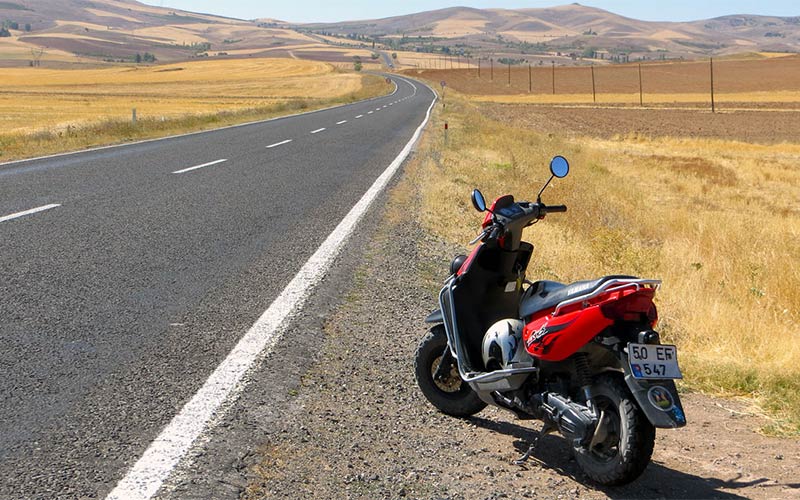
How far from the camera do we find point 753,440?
12.7 ft

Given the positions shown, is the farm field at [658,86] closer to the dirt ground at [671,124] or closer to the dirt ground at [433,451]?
the dirt ground at [671,124]

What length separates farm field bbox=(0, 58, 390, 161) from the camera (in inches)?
891

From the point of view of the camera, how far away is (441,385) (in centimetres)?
416

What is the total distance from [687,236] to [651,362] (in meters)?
9.54

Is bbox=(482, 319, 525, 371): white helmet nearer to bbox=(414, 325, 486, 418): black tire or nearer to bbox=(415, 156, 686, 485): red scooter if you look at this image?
bbox=(415, 156, 686, 485): red scooter

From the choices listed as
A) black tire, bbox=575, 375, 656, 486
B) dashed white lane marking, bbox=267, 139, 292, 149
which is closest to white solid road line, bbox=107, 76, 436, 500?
black tire, bbox=575, 375, 656, 486

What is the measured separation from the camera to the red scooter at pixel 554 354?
3.14m

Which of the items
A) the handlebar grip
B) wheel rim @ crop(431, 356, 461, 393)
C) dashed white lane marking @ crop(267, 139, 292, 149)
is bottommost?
wheel rim @ crop(431, 356, 461, 393)

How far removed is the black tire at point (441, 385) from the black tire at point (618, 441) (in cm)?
84

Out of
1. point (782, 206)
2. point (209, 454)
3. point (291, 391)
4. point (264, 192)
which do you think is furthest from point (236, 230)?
point (782, 206)

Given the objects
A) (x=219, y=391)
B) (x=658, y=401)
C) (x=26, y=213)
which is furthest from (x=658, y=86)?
(x=658, y=401)

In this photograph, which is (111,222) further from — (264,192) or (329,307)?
(329,307)

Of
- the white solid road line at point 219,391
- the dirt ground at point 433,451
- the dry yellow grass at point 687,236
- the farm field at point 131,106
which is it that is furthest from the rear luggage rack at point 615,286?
the farm field at point 131,106

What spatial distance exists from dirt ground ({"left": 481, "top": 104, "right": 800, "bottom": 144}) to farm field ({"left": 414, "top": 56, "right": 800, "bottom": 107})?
15276mm
